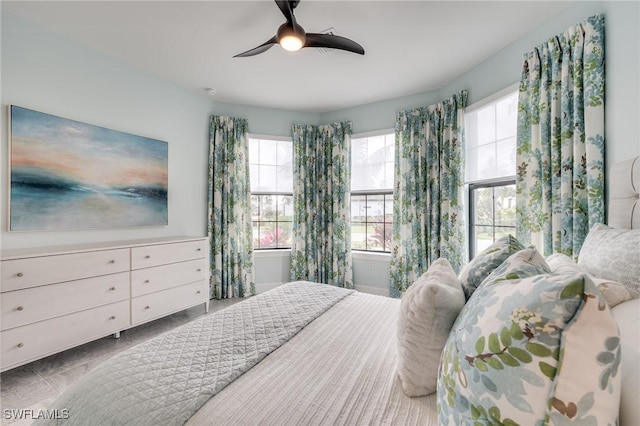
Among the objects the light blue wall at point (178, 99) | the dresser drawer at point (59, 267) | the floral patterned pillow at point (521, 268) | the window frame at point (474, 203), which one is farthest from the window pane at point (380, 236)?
the floral patterned pillow at point (521, 268)

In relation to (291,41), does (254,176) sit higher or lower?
lower

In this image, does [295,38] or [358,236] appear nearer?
[295,38]

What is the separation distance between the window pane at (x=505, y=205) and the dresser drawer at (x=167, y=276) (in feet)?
10.7

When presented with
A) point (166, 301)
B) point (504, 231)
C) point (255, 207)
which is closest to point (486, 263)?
point (504, 231)

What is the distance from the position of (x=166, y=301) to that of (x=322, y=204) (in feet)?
7.72

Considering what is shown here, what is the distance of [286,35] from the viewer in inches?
71.9

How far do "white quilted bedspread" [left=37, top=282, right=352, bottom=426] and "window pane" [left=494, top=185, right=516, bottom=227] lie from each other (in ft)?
7.40

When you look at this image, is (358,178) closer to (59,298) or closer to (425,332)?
(425,332)

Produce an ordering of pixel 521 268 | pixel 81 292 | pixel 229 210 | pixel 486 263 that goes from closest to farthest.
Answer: pixel 521 268
pixel 486 263
pixel 81 292
pixel 229 210

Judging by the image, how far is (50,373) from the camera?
1.95 metres

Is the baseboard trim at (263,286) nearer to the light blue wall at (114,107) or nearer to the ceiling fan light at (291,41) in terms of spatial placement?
the light blue wall at (114,107)

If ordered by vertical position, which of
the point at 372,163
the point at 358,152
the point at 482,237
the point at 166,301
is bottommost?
the point at 166,301

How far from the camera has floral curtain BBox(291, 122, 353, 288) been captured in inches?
155

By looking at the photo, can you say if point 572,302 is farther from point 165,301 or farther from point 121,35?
point 121,35
